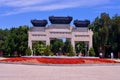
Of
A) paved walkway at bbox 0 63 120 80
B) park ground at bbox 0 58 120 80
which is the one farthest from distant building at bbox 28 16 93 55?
paved walkway at bbox 0 63 120 80

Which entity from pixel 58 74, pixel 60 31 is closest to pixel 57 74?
pixel 58 74

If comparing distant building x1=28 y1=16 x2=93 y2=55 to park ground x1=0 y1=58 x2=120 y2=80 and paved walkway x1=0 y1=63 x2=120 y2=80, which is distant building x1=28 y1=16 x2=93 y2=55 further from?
paved walkway x1=0 y1=63 x2=120 y2=80

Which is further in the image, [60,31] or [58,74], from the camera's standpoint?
[60,31]

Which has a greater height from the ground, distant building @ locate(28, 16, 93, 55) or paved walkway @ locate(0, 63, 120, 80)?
distant building @ locate(28, 16, 93, 55)

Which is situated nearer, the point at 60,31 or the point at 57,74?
the point at 57,74

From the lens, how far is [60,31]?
171 feet

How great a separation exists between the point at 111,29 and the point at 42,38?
1873 cm

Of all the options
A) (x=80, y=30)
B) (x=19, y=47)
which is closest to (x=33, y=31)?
(x=80, y=30)

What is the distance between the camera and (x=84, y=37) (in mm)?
53406

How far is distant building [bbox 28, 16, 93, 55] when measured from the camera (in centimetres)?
5250

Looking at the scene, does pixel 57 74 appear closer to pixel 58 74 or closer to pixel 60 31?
pixel 58 74

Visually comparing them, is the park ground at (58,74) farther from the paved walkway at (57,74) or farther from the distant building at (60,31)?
the distant building at (60,31)

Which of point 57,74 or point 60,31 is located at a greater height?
point 60,31

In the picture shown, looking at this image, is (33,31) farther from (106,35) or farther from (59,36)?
(106,35)
